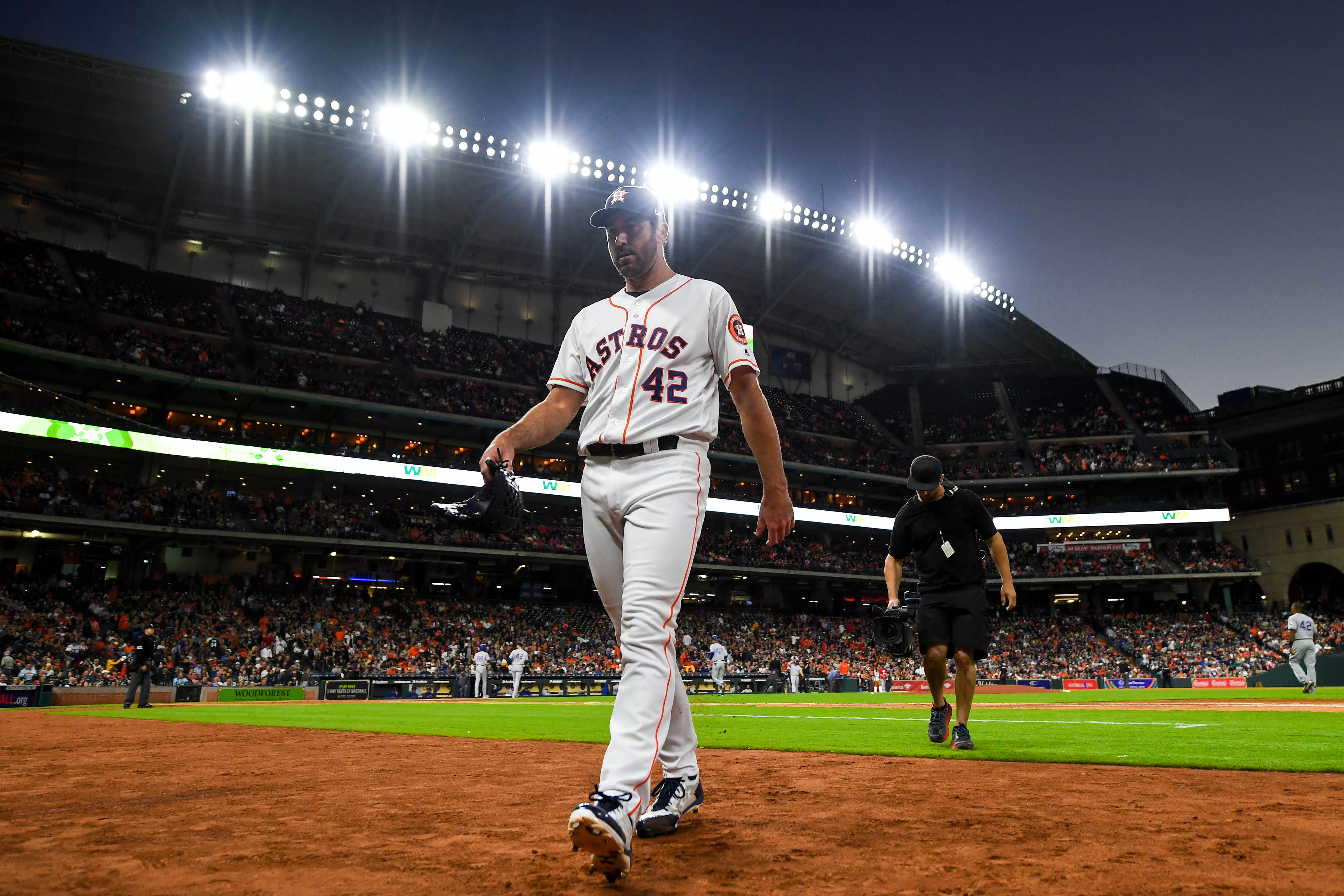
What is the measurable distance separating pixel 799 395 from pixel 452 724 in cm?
4470

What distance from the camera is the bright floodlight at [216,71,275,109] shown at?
30.6 m

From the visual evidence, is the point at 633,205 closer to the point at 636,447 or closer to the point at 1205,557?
the point at 636,447

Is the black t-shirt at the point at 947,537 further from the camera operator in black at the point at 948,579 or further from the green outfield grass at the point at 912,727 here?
Answer: the green outfield grass at the point at 912,727

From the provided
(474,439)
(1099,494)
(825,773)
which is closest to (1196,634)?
(1099,494)

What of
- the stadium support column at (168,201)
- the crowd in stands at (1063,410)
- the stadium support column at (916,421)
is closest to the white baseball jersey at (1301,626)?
the crowd in stands at (1063,410)

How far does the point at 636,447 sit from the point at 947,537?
11.9 ft

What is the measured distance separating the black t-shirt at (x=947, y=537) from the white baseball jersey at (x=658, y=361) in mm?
3029

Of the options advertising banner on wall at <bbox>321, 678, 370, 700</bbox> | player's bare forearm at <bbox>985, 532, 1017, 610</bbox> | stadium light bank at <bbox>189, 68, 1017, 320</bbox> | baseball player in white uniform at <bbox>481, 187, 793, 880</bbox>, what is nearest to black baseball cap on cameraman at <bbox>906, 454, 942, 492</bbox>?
player's bare forearm at <bbox>985, 532, 1017, 610</bbox>

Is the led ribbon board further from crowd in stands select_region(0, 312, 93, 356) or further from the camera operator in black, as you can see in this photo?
the camera operator in black

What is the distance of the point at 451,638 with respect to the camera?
31641 millimetres

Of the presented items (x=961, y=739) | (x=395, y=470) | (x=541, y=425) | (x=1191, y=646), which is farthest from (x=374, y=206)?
(x=1191, y=646)

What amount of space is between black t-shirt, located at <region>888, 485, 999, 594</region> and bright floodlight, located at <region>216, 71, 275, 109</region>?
32838 millimetres

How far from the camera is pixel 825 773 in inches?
182

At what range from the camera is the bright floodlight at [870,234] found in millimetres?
43031
